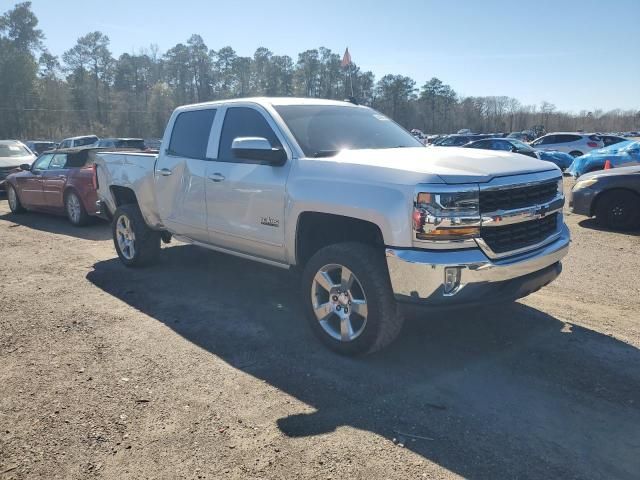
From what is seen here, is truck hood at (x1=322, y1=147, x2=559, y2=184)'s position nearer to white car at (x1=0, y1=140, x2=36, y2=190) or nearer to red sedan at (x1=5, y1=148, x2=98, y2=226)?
red sedan at (x1=5, y1=148, x2=98, y2=226)

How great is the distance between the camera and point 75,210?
10.1 m

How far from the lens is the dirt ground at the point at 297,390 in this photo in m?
2.69

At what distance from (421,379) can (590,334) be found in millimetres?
1766

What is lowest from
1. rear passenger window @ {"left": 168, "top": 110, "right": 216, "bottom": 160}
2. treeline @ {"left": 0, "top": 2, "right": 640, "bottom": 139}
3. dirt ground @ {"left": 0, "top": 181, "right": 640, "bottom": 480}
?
dirt ground @ {"left": 0, "top": 181, "right": 640, "bottom": 480}

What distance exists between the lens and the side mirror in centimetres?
410

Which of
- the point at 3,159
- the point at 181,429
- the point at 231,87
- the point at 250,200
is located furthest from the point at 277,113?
the point at 231,87

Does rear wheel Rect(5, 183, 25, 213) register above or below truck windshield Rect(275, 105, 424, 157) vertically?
below

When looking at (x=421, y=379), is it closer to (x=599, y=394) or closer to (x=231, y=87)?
(x=599, y=394)

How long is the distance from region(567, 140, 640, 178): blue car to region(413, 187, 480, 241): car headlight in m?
12.3

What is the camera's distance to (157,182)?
19.3 feet

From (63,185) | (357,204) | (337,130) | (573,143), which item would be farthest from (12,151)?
(573,143)

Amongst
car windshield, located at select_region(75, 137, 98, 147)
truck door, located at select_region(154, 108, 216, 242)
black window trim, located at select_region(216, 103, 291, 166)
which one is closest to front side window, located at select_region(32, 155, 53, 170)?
truck door, located at select_region(154, 108, 216, 242)

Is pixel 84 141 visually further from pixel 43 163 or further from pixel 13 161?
pixel 43 163

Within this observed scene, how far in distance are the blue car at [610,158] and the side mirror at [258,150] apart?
40.8ft
